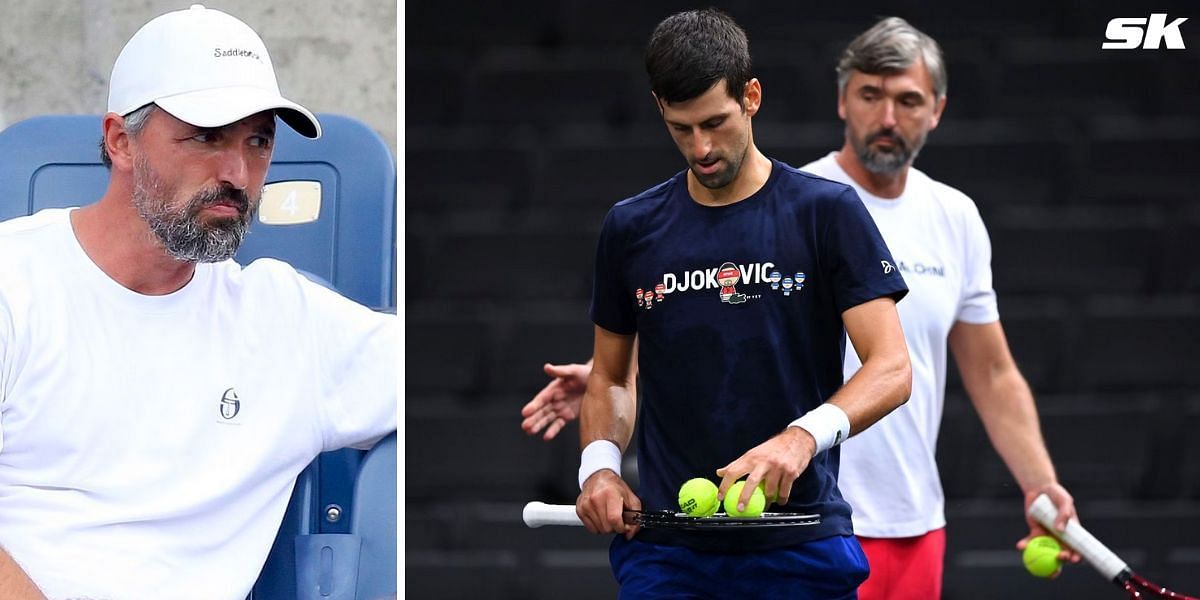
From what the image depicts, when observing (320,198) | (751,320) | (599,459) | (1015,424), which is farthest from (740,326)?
(1015,424)

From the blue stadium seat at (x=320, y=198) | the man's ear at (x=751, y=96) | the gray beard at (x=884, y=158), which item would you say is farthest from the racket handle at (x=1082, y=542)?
the blue stadium seat at (x=320, y=198)

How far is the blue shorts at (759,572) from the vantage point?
80.6 inches

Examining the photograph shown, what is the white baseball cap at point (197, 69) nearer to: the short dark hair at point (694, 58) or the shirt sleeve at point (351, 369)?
the shirt sleeve at point (351, 369)

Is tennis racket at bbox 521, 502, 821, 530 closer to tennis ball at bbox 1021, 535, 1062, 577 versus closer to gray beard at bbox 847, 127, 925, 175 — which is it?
tennis ball at bbox 1021, 535, 1062, 577

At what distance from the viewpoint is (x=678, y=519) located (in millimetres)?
1975

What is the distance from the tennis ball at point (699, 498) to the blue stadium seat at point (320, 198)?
45 centimetres

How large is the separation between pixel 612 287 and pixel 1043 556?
107 centimetres

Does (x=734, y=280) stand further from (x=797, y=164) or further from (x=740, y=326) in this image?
(x=797, y=164)

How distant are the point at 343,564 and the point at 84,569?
29 cm

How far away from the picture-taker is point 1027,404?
3.09 meters

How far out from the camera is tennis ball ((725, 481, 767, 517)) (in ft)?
6.12

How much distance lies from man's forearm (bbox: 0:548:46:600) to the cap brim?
0.52 metres

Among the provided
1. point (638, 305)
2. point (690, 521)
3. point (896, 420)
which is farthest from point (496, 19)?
point (690, 521)

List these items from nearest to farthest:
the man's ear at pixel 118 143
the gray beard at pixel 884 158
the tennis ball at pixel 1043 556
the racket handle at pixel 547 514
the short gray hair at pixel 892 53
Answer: the man's ear at pixel 118 143 → the racket handle at pixel 547 514 → the tennis ball at pixel 1043 556 → the gray beard at pixel 884 158 → the short gray hair at pixel 892 53
